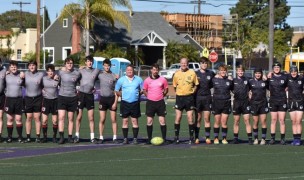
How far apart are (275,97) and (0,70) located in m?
6.78

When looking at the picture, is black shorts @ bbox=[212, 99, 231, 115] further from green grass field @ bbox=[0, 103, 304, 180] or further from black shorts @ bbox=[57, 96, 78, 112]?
black shorts @ bbox=[57, 96, 78, 112]

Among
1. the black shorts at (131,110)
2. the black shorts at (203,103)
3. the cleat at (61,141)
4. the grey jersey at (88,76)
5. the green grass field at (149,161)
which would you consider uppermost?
the grey jersey at (88,76)

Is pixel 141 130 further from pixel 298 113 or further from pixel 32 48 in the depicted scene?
pixel 32 48

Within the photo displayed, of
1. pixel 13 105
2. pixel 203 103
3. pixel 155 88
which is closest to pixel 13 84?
pixel 13 105

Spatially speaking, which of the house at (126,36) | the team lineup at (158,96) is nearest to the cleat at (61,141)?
the team lineup at (158,96)

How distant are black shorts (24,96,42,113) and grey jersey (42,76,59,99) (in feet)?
0.66

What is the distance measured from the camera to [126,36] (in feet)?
231

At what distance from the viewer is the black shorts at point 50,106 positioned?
19.4 meters

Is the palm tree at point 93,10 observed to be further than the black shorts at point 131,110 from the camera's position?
Yes

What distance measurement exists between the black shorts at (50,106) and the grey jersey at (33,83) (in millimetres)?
287

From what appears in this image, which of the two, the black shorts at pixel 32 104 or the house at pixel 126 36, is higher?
the house at pixel 126 36

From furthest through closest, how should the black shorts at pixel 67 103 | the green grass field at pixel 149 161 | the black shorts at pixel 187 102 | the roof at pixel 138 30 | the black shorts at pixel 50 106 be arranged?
1. the roof at pixel 138 30
2. the black shorts at pixel 50 106
3. the black shorts at pixel 67 103
4. the black shorts at pixel 187 102
5. the green grass field at pixel 149 161

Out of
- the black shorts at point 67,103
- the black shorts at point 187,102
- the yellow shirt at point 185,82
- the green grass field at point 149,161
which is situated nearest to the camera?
the green grass field at point 149,161

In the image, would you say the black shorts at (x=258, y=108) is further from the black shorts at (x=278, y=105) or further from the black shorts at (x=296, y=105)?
the black shorts at (x=296, y=105)
